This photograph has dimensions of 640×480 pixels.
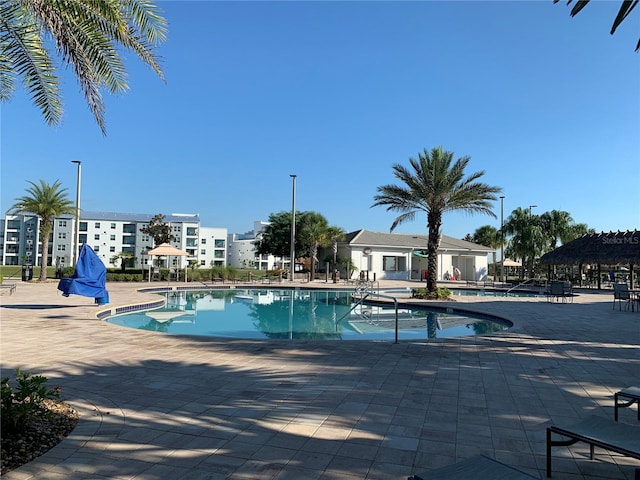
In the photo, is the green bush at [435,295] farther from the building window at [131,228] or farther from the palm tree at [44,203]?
the building window at [131,228]

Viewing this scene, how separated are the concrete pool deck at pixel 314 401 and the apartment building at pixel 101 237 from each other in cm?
6793

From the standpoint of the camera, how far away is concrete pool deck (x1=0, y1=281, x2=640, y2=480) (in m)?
3.34

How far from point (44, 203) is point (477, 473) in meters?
31.1

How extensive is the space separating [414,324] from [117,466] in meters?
11.6

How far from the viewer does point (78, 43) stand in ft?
17.2

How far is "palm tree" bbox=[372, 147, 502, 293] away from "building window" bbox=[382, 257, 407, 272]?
20127 millimetres

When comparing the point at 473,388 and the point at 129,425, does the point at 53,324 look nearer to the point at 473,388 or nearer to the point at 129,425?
the point at 129,425

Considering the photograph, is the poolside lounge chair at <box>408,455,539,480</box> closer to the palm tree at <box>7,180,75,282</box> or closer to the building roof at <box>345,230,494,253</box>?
the palm tree at <box>7,180,75,282</box>

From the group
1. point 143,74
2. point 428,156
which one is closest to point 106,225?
point 428,156

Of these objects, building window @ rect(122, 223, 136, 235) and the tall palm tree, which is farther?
building window @ rect(122, 223, 136, 235)

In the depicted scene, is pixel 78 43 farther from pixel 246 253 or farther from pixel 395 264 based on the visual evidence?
pixel 246 253

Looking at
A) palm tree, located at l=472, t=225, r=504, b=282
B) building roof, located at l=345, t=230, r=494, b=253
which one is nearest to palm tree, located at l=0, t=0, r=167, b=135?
building roof, located at l=345, t=230, r=494, b=253

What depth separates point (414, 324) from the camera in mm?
13852

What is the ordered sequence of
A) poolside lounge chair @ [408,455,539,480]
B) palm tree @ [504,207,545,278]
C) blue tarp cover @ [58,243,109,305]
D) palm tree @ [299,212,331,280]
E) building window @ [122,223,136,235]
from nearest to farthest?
poolside lounge chair @ [408,455,539,480], blue tarp cover @ [58,243,109,305], palm tree @ [504,207,545,278], palm tree @ [299,212,331,280], building window @ [122,223,136,235]
